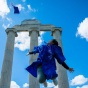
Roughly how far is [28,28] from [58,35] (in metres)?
10.8

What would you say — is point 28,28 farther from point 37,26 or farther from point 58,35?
point 58,35

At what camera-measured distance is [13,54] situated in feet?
212

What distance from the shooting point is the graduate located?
16.5 m

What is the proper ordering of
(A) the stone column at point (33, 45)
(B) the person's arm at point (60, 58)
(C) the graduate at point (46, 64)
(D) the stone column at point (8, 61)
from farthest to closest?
(D) the stone column at point (8, 61), (A) the stone column at point (33, 45), (B) the person's arm at point (60, 58), (C) the graduate at point (46, 64)

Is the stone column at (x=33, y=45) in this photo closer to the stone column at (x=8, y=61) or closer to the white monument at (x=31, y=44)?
the white monument at (x=31, y=44)

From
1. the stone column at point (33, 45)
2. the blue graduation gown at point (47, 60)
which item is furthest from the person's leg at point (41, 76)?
the stone column at point (33, 45)

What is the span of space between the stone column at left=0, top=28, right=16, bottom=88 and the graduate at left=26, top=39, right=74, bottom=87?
39.7 metres

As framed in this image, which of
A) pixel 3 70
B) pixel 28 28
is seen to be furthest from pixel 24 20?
pixel 3 70

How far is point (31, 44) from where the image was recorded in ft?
211

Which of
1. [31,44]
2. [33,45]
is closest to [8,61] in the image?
[31,44]

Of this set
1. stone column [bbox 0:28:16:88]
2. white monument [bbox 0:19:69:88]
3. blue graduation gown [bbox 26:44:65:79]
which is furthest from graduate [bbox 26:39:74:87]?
stone column [bbox 0:28:16:88]

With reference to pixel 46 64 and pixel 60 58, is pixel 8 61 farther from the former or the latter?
pixel 46 64

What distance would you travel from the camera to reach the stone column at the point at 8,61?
184ft

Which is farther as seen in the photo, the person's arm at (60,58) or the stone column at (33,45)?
the stone column at (33,45)
